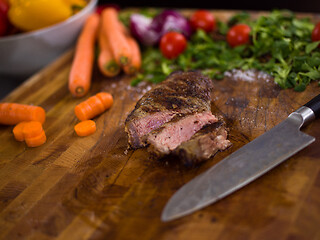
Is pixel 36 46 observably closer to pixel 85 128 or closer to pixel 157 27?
pixel 157 27

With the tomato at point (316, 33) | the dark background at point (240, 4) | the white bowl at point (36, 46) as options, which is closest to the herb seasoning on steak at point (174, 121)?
the tomato at point (316, 33)

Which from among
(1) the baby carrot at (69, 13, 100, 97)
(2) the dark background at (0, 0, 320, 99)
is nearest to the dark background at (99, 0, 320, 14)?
(2) the dark background at (0, 0, 320, 99)

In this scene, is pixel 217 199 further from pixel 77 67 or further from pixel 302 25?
pixel 302 25

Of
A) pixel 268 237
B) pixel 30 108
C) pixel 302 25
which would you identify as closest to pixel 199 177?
pixel 268 237

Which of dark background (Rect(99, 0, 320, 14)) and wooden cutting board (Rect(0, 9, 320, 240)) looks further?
dark background (Rect(99, 0, 320, 14))

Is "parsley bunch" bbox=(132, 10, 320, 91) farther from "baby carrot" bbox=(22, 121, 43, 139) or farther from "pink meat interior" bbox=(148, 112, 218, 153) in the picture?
"baby carrot" bbox=(22, 121, 43, 139)

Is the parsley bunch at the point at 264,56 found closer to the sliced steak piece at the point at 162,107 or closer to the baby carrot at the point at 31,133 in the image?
the sliced steak piece at the point at 162,107

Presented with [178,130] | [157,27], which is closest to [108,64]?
[157,27]
